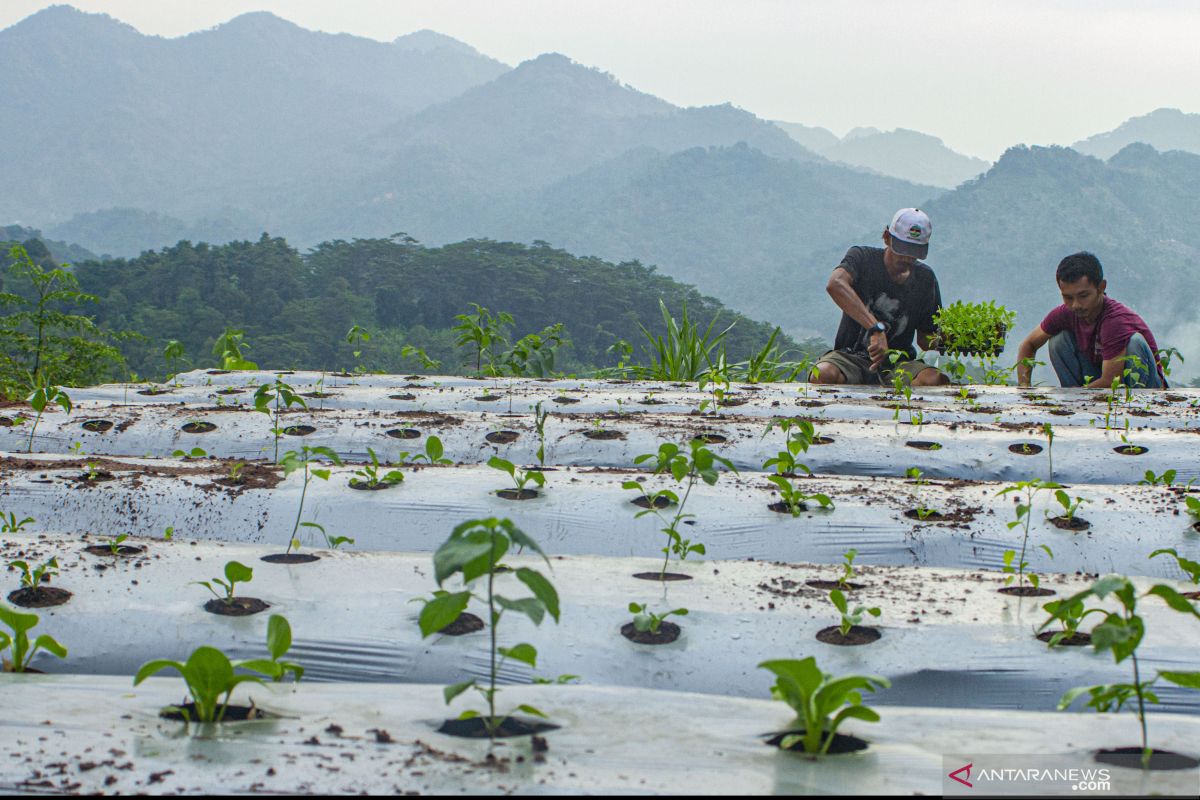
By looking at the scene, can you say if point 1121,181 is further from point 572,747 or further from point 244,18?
point 244,18

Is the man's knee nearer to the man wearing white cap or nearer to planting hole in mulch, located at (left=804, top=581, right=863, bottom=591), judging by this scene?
the man wearing white cap

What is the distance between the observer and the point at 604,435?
321cm

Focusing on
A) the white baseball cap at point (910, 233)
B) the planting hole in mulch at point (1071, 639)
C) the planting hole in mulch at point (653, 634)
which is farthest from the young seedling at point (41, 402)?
the white baseball cap at point (910, 233)

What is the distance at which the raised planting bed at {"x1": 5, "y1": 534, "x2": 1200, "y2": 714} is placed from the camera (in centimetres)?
156

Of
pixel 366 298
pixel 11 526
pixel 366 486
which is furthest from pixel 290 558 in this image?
pixel 366 298

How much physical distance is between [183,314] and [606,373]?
29.8m

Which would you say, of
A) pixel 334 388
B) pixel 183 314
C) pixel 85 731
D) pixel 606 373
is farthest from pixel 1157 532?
pixel 183 314

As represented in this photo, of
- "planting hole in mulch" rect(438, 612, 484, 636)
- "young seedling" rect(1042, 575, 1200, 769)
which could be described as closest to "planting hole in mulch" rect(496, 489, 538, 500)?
"planting hole in mulch" rect(438, 612, 484, 636)

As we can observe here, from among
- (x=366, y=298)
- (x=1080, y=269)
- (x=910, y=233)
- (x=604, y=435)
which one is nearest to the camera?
(x=604, y=435)

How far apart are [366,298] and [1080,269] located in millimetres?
39893

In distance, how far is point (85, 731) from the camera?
120 cm

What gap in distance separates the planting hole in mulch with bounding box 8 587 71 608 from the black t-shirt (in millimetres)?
3996

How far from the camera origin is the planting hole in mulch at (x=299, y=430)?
3.31 metres

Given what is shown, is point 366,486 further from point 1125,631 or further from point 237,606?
point 1125,631
